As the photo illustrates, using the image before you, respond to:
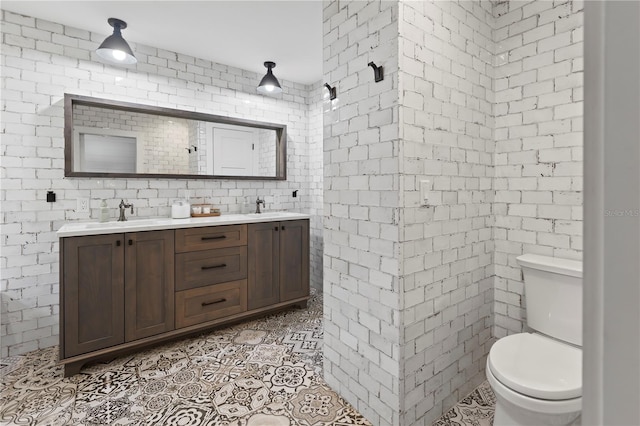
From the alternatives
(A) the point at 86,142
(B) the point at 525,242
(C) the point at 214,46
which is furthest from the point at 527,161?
(A) the point at 86,142

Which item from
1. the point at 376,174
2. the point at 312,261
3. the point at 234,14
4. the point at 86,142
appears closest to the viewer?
the point at 376,174

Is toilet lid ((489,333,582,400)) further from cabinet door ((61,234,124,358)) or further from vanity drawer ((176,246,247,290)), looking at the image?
cabinet door ((61,234,124,358))

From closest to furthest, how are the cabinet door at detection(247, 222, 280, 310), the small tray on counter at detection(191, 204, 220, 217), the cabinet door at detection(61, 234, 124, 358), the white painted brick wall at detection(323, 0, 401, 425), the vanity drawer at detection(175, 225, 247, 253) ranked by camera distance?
1. the white painted brick wall at detection(323, 0, 401, 425)
2. the cabinet door at detection(61, 234, 124, 358)
3. the vanity drawer at detection(175, 225, 247, 253)
4. the cabinet door at detection(247, 222, 280, 310)
5. the small tray on counter at detection(191, 204, 220, 217)

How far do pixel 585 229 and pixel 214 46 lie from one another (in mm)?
3370

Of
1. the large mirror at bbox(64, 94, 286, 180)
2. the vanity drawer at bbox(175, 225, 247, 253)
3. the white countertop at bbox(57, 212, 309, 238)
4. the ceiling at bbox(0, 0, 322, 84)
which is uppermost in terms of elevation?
the ceiling at bbox(0, 0, 322, 84)

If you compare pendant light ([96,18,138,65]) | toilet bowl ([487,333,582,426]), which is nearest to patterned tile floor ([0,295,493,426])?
toilet bowl ([487,333,582,426])

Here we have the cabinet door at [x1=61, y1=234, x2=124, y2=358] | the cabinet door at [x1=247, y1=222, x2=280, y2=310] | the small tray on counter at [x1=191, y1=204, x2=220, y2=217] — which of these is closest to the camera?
the cabinet door at [x1=61, y1=234, x2=124, y2=358]

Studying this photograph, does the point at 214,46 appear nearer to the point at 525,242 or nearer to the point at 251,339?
the point at 251,339

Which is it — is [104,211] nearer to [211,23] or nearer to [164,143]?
[164,143]

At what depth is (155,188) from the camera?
10.0 feet

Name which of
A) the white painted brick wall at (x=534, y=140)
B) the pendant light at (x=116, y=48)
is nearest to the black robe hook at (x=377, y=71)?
the white painted brick wall at (x=534, y=140)

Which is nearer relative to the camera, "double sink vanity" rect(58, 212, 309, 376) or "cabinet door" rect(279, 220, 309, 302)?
"double sink vanity" rect(58, 212, 309, 376)

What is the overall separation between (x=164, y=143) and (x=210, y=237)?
1.05 metres

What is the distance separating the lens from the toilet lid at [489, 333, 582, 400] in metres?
1.37
